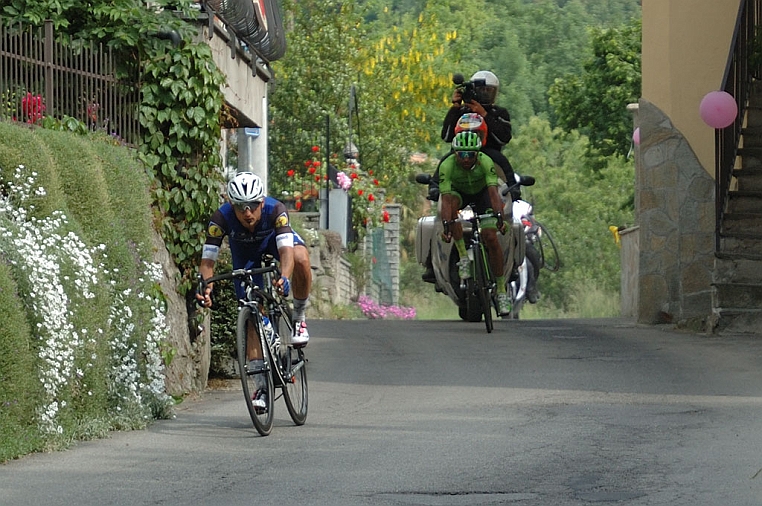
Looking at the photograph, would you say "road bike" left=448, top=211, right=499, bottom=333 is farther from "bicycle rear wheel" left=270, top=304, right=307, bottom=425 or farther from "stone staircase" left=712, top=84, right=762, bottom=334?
"bicycle rear wheel" left=270, top=304, right=307, bottom=425

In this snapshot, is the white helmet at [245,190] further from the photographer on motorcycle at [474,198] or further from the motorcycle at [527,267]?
the motorcycle at [527,267]

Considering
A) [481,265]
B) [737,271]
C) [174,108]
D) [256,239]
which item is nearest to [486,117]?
[481,265]

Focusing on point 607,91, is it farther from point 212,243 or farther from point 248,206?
point 248,206

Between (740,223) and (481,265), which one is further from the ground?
(740,223)

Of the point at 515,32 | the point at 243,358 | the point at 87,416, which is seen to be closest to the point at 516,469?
the point at 243,358

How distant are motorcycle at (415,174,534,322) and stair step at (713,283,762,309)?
7.91ft

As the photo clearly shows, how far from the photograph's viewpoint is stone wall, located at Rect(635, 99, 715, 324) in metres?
20.8

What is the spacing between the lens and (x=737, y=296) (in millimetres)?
18734

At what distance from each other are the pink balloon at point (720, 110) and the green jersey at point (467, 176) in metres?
2.54

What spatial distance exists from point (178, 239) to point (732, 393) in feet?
15.5

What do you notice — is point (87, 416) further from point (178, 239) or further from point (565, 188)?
point (565, 188)

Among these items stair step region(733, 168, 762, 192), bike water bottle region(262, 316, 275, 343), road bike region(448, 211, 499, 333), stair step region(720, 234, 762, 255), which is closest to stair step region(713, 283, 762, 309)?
stair step region(720, 234, 762, 255)

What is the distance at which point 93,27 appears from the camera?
47.7ft

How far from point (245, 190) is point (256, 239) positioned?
1.47 ft
